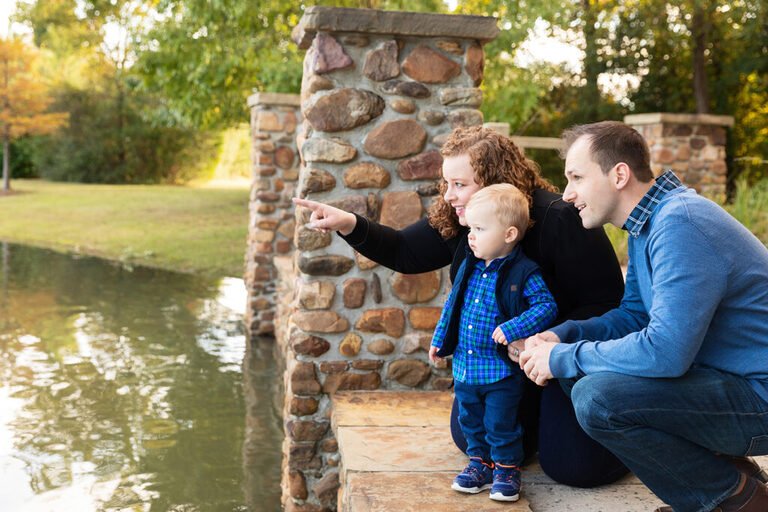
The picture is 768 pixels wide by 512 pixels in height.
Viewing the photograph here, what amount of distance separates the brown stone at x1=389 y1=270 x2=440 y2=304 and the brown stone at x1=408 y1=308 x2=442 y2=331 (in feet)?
0.15

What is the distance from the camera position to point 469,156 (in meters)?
3.05

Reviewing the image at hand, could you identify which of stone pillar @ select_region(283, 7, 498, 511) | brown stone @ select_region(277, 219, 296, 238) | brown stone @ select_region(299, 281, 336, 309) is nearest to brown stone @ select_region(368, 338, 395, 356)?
stone pillar @ select_region(283, 7, 498, 511)

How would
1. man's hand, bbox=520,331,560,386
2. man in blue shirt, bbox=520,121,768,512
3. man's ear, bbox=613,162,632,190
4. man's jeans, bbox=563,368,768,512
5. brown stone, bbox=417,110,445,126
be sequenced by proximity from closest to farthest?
man in blue shirt, bbox=520,121,768,512
man's jeans, bbox=563,368,768,512
man's ear, bbox=613,162,632,190
man's hand, bbox=520,331,560,386
brown stone, bbox=417,110,445,126

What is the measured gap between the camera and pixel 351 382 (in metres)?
4.03

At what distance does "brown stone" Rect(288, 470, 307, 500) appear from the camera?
4016mm

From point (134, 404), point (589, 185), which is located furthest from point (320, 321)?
point (134, 404)

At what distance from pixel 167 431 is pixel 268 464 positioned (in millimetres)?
752

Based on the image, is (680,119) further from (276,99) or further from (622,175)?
(622,175)

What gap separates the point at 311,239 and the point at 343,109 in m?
0.59

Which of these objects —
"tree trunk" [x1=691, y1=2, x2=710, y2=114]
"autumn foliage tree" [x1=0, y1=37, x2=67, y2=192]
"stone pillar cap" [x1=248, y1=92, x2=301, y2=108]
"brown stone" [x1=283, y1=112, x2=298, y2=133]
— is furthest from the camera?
"autumn foliage tree" [x1=0, y1=37, x2=67, y2=192]

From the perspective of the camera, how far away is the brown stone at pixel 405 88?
3.90m

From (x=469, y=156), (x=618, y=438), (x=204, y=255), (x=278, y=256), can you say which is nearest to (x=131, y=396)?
(x=278, y=256)

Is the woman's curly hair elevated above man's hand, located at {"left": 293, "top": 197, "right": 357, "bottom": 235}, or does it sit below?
above

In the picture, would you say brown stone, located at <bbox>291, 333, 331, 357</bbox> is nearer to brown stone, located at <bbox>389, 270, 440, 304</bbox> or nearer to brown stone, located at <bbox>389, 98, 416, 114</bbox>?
brown stone, located at <bbox>389, 270, 440, 304</bbox>
